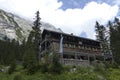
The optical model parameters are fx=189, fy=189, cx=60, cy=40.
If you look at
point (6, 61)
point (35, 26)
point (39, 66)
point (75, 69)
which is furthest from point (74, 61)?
point (6, 61)

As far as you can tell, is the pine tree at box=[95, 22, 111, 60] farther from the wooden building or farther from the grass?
the grass

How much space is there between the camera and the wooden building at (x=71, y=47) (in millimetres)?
42844

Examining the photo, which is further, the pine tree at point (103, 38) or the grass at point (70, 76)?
the pine tree at point (103, 38)

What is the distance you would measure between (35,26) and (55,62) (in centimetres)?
3022

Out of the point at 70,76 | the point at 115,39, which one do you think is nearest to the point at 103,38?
the point at 115,39

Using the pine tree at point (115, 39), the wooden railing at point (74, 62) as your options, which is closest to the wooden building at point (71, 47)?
the wooden railing at point (74, 62)

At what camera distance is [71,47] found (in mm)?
45594

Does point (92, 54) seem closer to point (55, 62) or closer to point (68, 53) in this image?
point (68, 53)

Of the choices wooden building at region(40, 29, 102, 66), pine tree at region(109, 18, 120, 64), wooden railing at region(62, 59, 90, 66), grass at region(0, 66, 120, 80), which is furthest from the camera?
pine tree at region(109, 18, 120, 64)

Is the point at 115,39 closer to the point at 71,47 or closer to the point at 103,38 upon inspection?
the point at 103,38

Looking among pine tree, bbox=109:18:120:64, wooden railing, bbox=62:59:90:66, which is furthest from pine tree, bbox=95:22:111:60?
wooden railing, bbox=62:59:90:66

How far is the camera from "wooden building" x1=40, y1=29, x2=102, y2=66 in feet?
141

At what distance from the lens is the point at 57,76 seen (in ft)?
103

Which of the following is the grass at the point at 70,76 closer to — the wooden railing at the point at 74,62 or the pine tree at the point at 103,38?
the wooden railing at the point at 74,62
